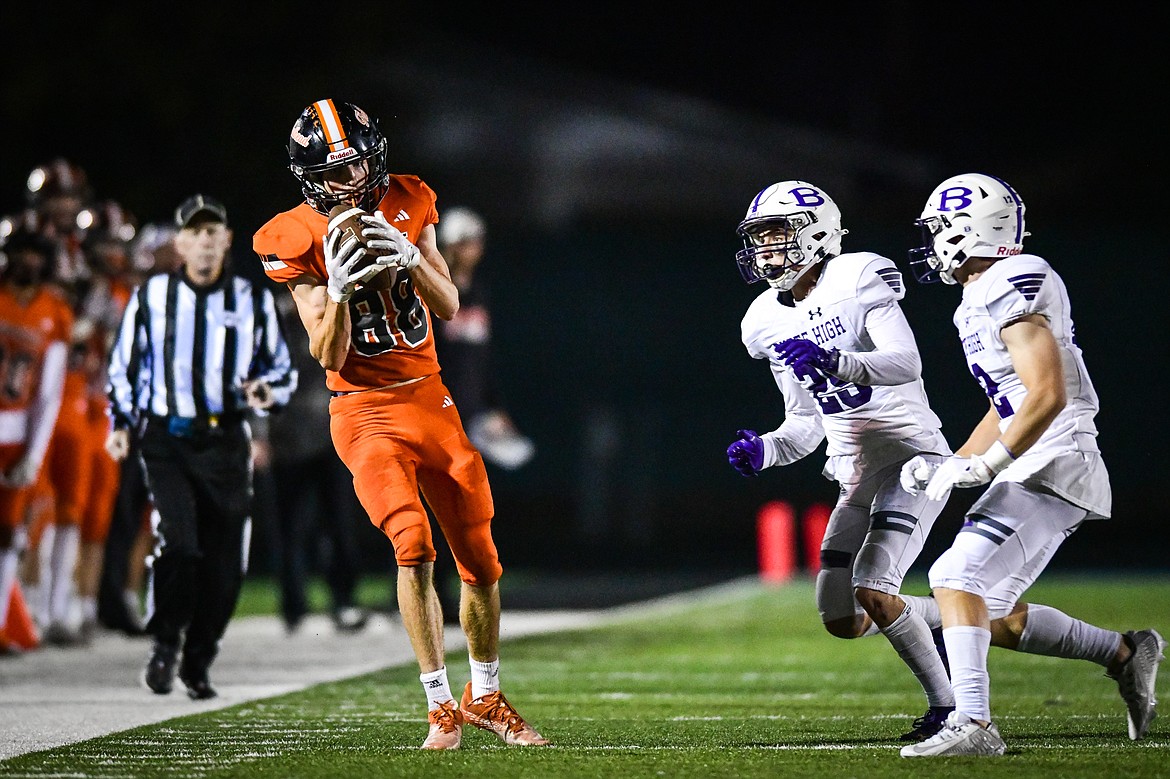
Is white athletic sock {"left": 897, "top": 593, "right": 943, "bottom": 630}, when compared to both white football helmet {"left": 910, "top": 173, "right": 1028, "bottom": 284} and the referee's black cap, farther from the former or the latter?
the referee's black cap

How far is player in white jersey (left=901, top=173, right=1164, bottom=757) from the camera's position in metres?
5.04

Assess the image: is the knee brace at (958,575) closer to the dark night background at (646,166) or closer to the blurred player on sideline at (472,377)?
the blurred player on sideline at (472,377)

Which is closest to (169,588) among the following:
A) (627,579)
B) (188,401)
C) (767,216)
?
(188,401)

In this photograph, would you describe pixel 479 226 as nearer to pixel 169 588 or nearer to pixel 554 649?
pixel 554 649

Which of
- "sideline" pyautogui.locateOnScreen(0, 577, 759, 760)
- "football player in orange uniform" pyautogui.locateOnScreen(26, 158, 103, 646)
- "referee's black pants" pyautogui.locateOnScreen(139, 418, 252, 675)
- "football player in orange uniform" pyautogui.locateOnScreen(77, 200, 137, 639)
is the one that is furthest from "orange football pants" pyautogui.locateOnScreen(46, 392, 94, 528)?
"referee's black pants" pyautogui.locateOnScreen(139, 418, 252, 675)

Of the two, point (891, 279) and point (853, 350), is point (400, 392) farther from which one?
point (891, 279)

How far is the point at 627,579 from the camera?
15.9m

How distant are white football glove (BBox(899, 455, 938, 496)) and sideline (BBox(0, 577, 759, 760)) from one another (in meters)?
2.72

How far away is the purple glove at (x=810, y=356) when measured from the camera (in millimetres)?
5281

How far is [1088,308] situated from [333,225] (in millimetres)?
17423

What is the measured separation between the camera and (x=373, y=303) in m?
5.62

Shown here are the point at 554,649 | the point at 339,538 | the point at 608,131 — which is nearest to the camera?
the point at 554,649

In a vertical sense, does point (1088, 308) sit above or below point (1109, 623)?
above

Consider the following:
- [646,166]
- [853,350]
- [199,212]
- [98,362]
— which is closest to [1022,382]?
[853,350]
